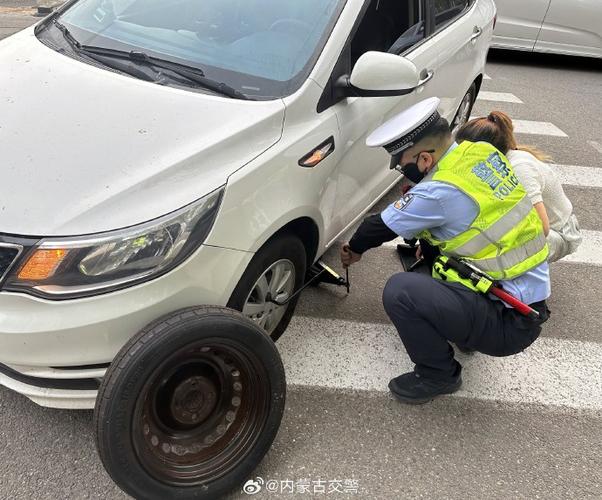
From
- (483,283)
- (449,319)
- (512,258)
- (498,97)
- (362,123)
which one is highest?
(362,123)

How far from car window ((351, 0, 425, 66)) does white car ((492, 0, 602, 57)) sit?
538cm

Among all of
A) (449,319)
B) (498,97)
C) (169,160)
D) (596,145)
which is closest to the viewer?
(169,160)

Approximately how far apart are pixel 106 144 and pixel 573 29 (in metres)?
8.05

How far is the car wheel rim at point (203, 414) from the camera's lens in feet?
6.52

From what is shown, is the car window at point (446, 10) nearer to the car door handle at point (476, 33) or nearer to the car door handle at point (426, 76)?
the car door handle at point (476, 33)

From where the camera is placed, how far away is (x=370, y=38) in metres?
2.82

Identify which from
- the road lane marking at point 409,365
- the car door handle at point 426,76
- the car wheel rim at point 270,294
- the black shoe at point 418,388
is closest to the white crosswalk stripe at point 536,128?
the car door handle at point 426,76

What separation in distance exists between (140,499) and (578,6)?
27.8ft

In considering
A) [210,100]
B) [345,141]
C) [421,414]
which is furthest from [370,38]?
[421,414]

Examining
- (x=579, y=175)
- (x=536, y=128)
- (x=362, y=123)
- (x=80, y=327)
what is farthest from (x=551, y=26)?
(x=80, y=327)

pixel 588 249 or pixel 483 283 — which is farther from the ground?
pixel 483 283

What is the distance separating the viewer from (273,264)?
2.42m

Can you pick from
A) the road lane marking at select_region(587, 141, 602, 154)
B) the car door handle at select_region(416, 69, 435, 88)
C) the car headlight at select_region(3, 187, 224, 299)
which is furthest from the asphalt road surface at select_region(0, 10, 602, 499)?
the road lane marking at select_region(587, 141, 602, 154)

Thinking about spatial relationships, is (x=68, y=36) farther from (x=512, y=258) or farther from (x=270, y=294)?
(x=512, y=258)
